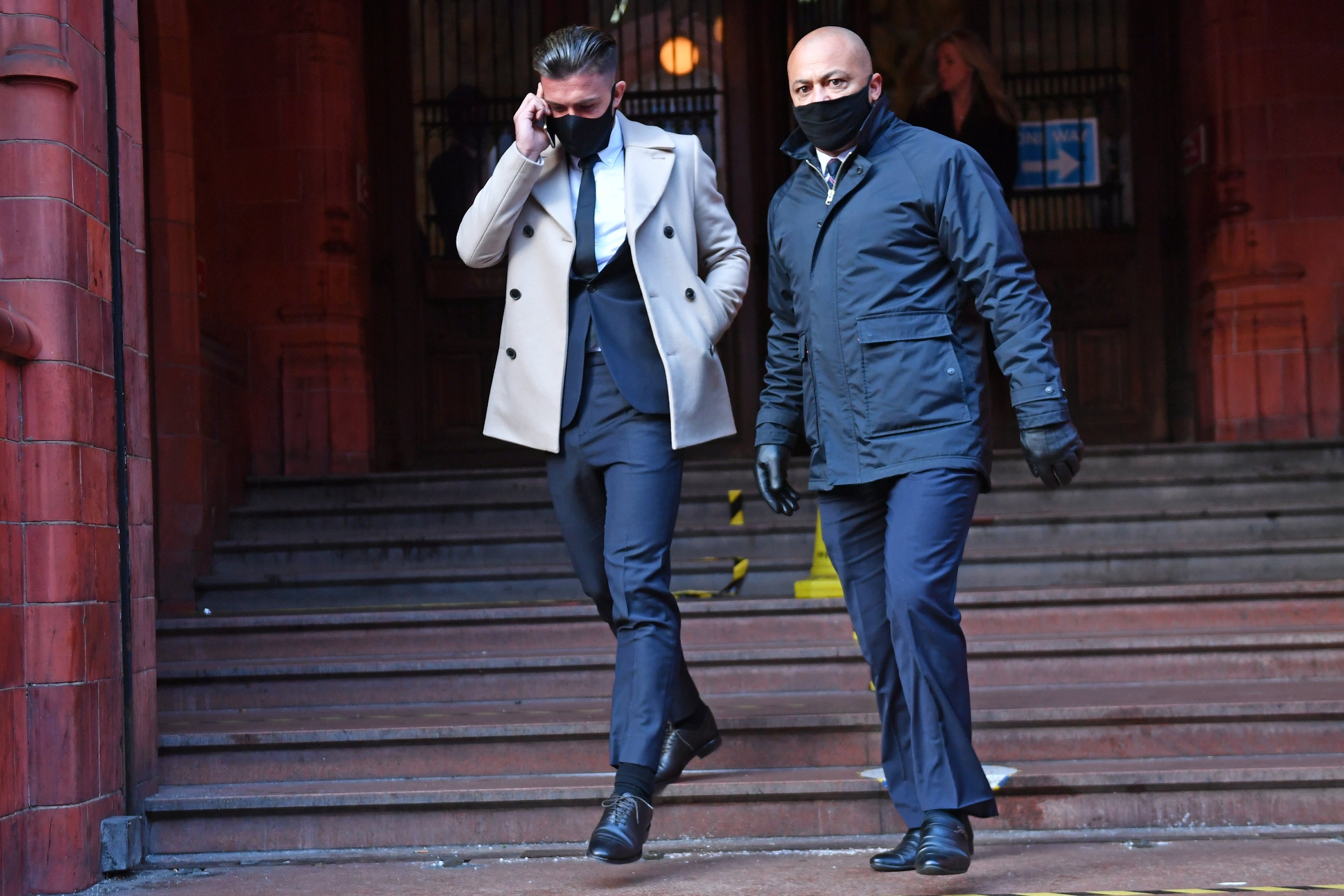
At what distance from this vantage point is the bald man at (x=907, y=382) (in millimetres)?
3314

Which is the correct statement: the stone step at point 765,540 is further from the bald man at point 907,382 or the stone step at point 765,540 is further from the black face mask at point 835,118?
the black face mask at point 835,118

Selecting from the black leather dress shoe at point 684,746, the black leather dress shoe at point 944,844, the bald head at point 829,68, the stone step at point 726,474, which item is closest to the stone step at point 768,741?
the black leather dress shoe at point 684,746

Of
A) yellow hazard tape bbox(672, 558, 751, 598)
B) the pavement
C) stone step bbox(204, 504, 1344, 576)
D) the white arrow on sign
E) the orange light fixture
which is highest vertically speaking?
the orange light fixture

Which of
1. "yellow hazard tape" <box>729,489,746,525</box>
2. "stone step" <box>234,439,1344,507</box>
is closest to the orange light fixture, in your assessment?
"stone step" <box>234,439,1344,507</box>

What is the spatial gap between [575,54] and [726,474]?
4272mm

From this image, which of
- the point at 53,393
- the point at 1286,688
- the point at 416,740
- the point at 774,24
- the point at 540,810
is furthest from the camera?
the point at 774,24

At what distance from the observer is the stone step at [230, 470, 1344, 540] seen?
7359 mm

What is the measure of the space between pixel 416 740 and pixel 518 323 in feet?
4.67

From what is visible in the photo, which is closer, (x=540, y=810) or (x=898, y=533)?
(x=898, y=533)

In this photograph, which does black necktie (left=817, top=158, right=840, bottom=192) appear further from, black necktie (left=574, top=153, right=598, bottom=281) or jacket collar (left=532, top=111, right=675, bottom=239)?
black necktie (left=574, top=153, right=598, bottom=281)

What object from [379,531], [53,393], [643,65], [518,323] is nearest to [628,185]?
[518,323]

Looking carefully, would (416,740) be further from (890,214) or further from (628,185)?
(890,214)

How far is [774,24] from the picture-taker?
1015cm

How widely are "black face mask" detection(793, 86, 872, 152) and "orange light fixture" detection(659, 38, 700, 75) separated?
6.85 meters
